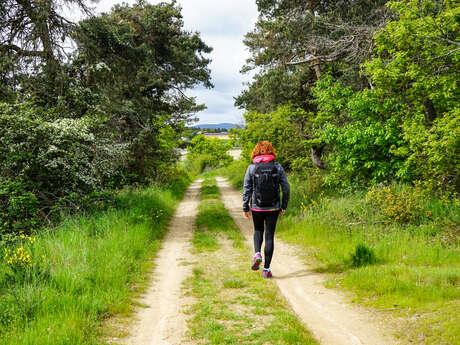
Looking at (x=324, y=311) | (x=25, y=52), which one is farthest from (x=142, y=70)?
(x=324, y=311)

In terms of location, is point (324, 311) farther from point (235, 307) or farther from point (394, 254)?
point (394, 254)

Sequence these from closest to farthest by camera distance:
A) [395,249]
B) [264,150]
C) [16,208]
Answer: [264,150] → [395,249] → [16,208]

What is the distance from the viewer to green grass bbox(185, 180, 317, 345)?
343 cm

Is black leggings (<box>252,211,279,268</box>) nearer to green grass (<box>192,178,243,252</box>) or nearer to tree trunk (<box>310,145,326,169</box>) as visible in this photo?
green grass (<box>192,178,243,252</box>)

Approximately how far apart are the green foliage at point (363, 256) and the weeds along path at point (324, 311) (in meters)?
0.77

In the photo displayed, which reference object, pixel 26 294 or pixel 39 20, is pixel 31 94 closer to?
pixel 39 20

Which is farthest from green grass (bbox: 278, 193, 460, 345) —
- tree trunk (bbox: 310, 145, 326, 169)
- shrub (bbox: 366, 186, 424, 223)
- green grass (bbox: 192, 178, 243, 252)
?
tree trunk (bbox: 310, 145, 326, 169)

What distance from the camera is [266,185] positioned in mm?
5461

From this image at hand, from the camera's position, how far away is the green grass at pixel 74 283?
342cm

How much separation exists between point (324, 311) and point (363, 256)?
2.03 meters

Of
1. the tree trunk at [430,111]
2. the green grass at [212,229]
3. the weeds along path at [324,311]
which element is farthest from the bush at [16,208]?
the tree trunk at [430,111]

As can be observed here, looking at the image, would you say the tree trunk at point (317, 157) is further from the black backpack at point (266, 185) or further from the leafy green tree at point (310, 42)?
the black backpack at point (266, 185)

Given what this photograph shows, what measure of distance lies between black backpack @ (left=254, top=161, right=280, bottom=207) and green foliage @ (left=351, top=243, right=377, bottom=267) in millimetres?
1937

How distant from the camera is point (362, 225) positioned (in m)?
7.66
